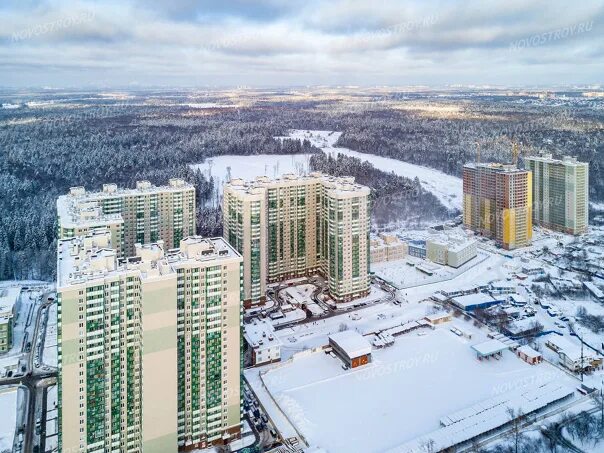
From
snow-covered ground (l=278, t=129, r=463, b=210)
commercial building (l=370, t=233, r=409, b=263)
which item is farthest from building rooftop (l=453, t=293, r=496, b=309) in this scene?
snow-covered ground (l=278, t=129, r=463, b=210)

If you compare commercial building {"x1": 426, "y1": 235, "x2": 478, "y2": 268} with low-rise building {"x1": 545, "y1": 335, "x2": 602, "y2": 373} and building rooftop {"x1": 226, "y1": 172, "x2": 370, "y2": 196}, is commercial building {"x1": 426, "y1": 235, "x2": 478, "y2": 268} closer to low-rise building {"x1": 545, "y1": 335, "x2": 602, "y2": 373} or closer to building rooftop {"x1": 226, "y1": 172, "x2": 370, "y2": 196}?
building rooftop {"x1": 226, "y1": 172, "x2": 370, "y2": 196}

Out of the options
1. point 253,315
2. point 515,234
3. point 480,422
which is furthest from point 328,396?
point 515,234

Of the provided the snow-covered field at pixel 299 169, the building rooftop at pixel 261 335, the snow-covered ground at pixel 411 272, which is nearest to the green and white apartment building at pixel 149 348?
the building rooftop at pixel 261 335

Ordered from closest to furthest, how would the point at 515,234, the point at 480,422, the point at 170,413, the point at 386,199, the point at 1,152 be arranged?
1. the point at 170,413
2. the point at 480,422
3. the point at 515,234
4. the point at 386,199
5. the point at 1,152

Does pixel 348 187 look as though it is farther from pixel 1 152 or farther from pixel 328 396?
pixel 1 152

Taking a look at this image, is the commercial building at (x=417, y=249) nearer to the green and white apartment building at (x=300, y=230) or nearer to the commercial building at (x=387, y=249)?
the commercial building at (x=387, y=249)

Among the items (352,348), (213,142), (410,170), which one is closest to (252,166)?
(213,142)

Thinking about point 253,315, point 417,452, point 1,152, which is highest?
point 1,152
